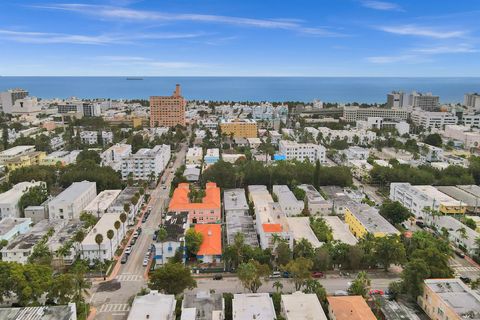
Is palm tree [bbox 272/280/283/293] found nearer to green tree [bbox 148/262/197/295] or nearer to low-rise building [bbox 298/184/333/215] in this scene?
green tree [bbox 148/262/197/295]

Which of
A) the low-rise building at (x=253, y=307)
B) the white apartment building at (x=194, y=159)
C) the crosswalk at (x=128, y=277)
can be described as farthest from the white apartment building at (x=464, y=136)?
the crosswalk at (x=128, y=277)

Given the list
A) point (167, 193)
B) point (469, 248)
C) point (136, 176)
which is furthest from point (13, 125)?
point (469, 248)

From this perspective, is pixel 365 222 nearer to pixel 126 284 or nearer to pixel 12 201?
pixel 126 284

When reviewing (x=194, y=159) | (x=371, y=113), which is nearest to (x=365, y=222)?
(x=194, y=159)

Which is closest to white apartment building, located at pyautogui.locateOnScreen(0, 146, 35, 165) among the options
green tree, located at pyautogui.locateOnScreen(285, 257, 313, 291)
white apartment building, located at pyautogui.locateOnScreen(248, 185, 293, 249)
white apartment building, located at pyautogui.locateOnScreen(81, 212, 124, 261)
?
white apartment building, located at pyautogui.locateOnScreen(81, 212, 124, 261)

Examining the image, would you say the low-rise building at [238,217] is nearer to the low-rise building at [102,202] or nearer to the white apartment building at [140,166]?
the low-rise building at [102,202]
